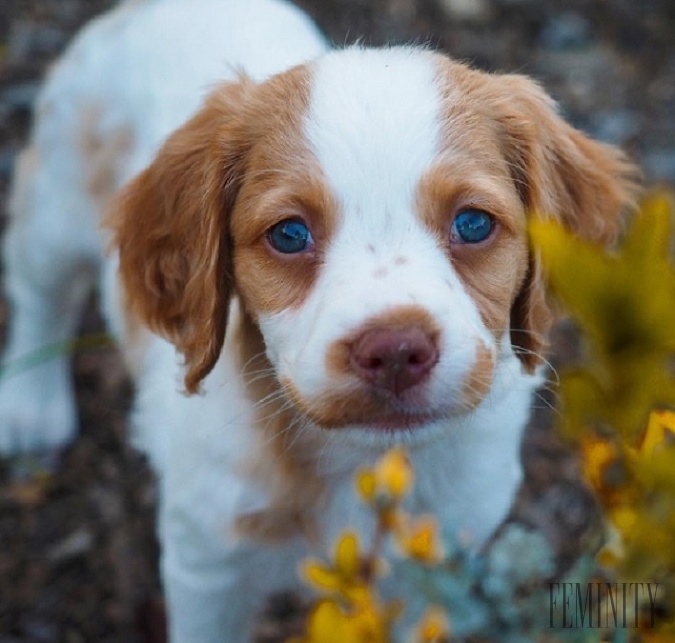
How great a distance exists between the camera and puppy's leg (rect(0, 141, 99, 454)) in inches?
126

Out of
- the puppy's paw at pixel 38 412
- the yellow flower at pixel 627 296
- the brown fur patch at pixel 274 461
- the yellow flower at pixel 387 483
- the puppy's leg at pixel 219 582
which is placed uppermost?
the yellow flower at pixel 627 296

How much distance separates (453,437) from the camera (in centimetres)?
219

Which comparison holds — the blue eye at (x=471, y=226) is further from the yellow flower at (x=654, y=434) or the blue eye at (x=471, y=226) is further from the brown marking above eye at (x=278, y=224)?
the yellow flower at (x=654, y=434)

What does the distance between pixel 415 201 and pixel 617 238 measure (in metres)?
0.77

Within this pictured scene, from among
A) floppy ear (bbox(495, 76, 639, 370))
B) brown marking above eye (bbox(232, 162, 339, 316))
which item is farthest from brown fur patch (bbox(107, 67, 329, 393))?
floppy ear (bbox(495, 76, 639, 370))

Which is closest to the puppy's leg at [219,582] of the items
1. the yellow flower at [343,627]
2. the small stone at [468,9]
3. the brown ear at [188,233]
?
the brown ear at [188,233]

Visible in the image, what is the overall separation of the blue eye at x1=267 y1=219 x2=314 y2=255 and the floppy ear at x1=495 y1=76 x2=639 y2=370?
0.45m

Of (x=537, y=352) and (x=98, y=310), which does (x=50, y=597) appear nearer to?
(x=98, y=310)

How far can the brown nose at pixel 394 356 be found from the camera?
1601mm

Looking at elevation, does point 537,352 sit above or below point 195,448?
above

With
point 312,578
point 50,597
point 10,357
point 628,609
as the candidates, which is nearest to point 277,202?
point 312,578

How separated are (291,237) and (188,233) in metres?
0.37

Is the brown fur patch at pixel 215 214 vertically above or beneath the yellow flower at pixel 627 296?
beneath

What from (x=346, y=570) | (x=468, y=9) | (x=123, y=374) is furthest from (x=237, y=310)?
(x=468, y=9)
